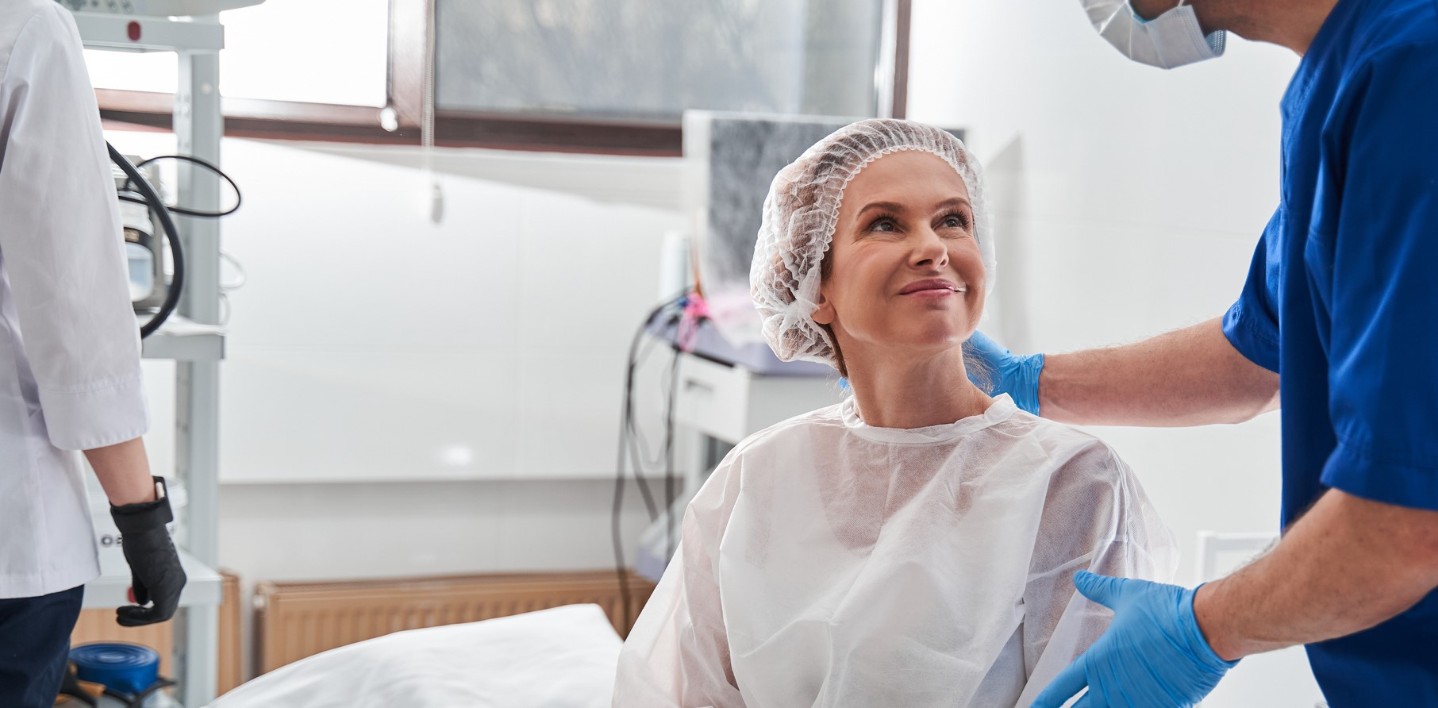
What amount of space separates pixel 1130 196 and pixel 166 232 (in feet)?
4.93

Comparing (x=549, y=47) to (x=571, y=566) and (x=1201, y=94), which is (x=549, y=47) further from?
(x=1201, y=94)

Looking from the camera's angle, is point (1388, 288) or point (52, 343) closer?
point (1388, 288)

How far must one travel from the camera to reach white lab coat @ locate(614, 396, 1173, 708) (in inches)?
48.1

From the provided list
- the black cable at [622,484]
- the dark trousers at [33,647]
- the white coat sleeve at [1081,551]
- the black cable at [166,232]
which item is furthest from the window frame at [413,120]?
the white coat sleeve at [1081,551]

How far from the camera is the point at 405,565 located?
9.84 feet

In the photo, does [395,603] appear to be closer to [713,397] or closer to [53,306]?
[713,397]

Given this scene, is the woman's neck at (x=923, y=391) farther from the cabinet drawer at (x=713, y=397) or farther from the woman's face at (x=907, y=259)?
the cabinet drawer at (x=713, y=397)

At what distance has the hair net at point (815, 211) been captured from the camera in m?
1.37

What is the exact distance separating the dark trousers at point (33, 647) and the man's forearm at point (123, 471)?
117mm

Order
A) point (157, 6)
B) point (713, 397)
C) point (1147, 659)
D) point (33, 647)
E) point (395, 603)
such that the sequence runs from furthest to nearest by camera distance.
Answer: point (395, 603)
point (713, 397)
point (157, 6)
point (33, 647)
point (1147, 659)

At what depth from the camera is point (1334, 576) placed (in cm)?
87

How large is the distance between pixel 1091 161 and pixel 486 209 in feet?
4.38

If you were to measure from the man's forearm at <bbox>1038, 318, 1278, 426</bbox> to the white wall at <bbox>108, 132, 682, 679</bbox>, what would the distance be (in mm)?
1621

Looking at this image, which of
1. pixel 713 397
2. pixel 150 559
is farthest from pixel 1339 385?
pixel 713 397
